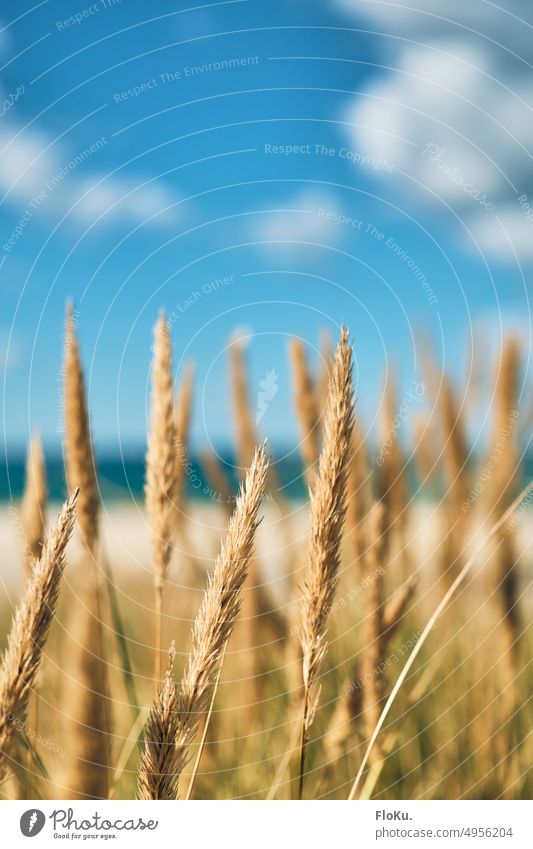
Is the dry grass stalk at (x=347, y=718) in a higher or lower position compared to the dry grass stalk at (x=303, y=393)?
lower

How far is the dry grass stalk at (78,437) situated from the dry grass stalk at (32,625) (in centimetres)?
39

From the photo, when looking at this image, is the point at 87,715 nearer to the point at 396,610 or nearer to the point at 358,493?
the point at 396,610

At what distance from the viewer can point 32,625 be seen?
41.5 inches

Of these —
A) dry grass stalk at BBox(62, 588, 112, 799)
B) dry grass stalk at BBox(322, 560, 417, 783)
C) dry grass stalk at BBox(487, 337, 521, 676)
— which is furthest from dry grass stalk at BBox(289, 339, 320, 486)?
dry grass stalk at BBox(62, 588, 112, 799)

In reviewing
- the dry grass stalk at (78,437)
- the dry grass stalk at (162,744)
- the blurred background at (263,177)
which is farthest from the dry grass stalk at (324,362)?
the dry grass stalk at (162,744)

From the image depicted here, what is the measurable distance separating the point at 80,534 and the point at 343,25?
1783 millimetres

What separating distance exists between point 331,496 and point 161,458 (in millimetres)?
457

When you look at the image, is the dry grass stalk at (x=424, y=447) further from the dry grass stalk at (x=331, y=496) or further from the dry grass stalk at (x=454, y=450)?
the dry grass stalk at (x=331, y=496)

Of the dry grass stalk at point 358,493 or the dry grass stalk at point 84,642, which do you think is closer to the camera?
the dry grass stalk at point 84,642

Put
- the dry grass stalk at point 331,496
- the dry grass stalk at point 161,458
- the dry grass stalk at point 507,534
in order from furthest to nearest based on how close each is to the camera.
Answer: the dry grass stalk at point 507,534, the dry grass stalk at point 161,458, the dry grass stalk at point 331,496

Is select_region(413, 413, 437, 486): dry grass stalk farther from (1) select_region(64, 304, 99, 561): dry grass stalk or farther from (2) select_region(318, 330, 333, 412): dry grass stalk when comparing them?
(1) select_region(64, 304, 99, 561): dry grass stalk

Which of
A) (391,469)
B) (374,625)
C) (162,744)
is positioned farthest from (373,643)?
(162,744)

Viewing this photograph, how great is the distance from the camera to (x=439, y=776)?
2.23 meters

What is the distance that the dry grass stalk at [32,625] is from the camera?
3.43ft
